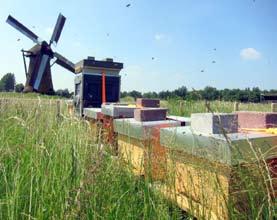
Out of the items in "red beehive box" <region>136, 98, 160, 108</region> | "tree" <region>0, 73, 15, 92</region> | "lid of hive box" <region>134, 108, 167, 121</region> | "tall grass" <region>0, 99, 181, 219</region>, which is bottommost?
"tall grass" <region>0, 99, 181, 219</region>

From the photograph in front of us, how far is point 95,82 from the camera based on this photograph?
292 inches

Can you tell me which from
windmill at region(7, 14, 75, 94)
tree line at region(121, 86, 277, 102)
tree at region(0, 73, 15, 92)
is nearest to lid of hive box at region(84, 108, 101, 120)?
tree line at region(121, 86, 277, 102)

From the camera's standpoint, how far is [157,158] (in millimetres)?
2328

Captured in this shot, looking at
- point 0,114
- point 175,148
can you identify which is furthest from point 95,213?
point 0,114

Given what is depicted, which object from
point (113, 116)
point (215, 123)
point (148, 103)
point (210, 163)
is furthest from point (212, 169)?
→ point (148, 103)

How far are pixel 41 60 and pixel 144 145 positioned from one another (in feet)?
111

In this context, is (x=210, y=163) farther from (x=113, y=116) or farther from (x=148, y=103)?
(x=148, y=103)

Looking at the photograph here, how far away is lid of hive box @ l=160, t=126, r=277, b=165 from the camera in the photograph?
1679 millimetres

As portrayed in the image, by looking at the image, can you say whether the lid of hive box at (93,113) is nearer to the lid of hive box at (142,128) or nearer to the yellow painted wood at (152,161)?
the lid of hive box at (142,128)

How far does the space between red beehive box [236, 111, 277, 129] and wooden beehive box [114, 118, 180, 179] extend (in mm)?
597

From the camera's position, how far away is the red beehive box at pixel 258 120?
2221mm

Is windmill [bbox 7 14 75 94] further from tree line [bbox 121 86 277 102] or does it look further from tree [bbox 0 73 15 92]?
tree [bbox 0 73 15 92]

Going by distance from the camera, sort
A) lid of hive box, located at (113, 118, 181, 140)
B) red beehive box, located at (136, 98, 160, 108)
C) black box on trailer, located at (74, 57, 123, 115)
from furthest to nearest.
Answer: black box on trailer, located at (74, 57, 123, 115) → red beehive box, located at (136, 98, 160, 108) → lid of hive box, located at (113, 118, 181, 140)

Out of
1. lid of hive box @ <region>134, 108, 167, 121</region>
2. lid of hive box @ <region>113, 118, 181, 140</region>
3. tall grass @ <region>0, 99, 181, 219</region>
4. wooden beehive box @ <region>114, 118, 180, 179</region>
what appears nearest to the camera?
tall grass @ <region>0, 99, 181, 219</region>
